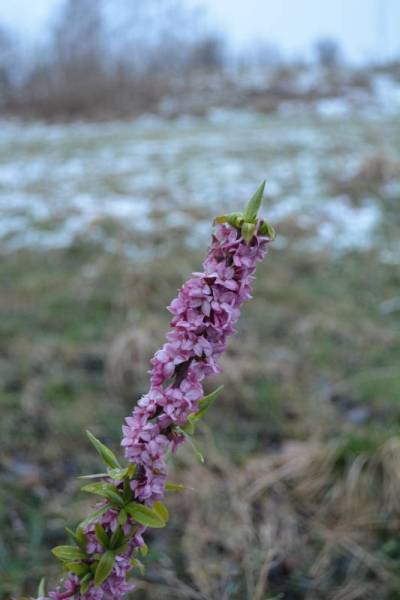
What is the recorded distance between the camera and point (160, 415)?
1005 millimetres

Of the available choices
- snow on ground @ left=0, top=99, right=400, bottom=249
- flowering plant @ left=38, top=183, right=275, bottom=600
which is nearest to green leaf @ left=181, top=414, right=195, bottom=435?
flowering plant @ left=38, top=183, right=275, bottom=600

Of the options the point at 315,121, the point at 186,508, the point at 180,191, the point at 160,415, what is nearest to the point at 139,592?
the point at 186,508

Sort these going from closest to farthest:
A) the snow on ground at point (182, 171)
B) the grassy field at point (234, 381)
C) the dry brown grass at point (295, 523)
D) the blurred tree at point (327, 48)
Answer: the dry brown grass at point (295, 523)
the grassy field at point (234, 381)
the snow on ground at point (182, 171)
the blurred tree at point (327, 48)

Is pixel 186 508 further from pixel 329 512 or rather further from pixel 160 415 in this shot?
pixel 160 415

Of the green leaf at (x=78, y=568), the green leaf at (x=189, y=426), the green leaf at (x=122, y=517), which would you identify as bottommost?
the green leaf at (x=78, y=568)

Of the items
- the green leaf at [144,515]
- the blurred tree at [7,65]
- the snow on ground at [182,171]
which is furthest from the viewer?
the blurred tree at [7,65]

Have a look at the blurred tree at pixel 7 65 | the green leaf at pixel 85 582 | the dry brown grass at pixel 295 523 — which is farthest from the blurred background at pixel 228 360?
the blurred tree at pixel 7 65

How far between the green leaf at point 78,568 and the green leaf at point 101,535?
0.07 m

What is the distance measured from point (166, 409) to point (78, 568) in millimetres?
345

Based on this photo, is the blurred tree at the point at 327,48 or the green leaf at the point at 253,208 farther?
the blurred tree at the point at 327,48

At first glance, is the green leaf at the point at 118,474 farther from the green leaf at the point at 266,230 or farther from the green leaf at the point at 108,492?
the green leaf at the point at 266,230

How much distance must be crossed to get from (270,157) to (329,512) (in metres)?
7.45

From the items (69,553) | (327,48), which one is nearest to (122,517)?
(69,553)

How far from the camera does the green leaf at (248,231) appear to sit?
0.92m
